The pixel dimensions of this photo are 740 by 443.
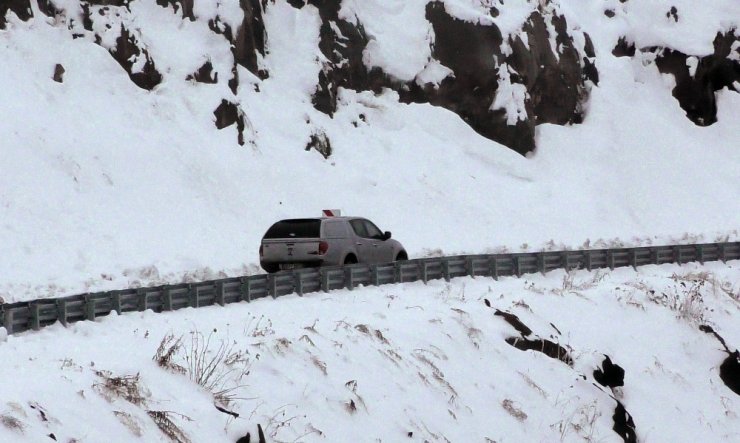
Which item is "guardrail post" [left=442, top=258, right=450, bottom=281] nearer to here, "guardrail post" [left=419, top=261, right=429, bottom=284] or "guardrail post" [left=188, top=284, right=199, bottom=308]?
"guardrail post" [left=419, top=261, right=429, bottom=284]

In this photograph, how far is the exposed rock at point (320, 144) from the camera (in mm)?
37375

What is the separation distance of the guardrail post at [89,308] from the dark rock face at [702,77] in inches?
1561

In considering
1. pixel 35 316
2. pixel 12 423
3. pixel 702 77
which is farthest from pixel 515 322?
pixel 702 77

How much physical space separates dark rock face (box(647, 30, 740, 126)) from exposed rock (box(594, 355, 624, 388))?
3376cm

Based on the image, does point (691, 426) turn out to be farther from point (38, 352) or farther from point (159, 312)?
point (38, 352)

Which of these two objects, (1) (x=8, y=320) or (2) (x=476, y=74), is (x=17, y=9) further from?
(1) (x=8, y=320)

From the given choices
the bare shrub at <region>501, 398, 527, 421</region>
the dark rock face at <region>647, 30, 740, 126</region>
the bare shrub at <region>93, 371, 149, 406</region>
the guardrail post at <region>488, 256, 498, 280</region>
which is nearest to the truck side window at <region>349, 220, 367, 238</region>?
the guardrail post at <region>488, 256, 498, 280</region>

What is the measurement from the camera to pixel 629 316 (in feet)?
69.5

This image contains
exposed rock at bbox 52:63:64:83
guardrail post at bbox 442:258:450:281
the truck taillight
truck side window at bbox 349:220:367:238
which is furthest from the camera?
exposed rock at bbox 52:63:64:83

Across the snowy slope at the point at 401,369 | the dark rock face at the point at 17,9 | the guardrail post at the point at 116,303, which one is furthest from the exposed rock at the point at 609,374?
the dark rock face at the point at 17,9

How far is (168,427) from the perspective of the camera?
1072cm

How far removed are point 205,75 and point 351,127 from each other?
658 cm

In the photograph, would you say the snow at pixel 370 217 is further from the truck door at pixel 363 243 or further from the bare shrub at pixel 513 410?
the truck door at pixel 363 243

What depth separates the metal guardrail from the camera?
14.6 meters
